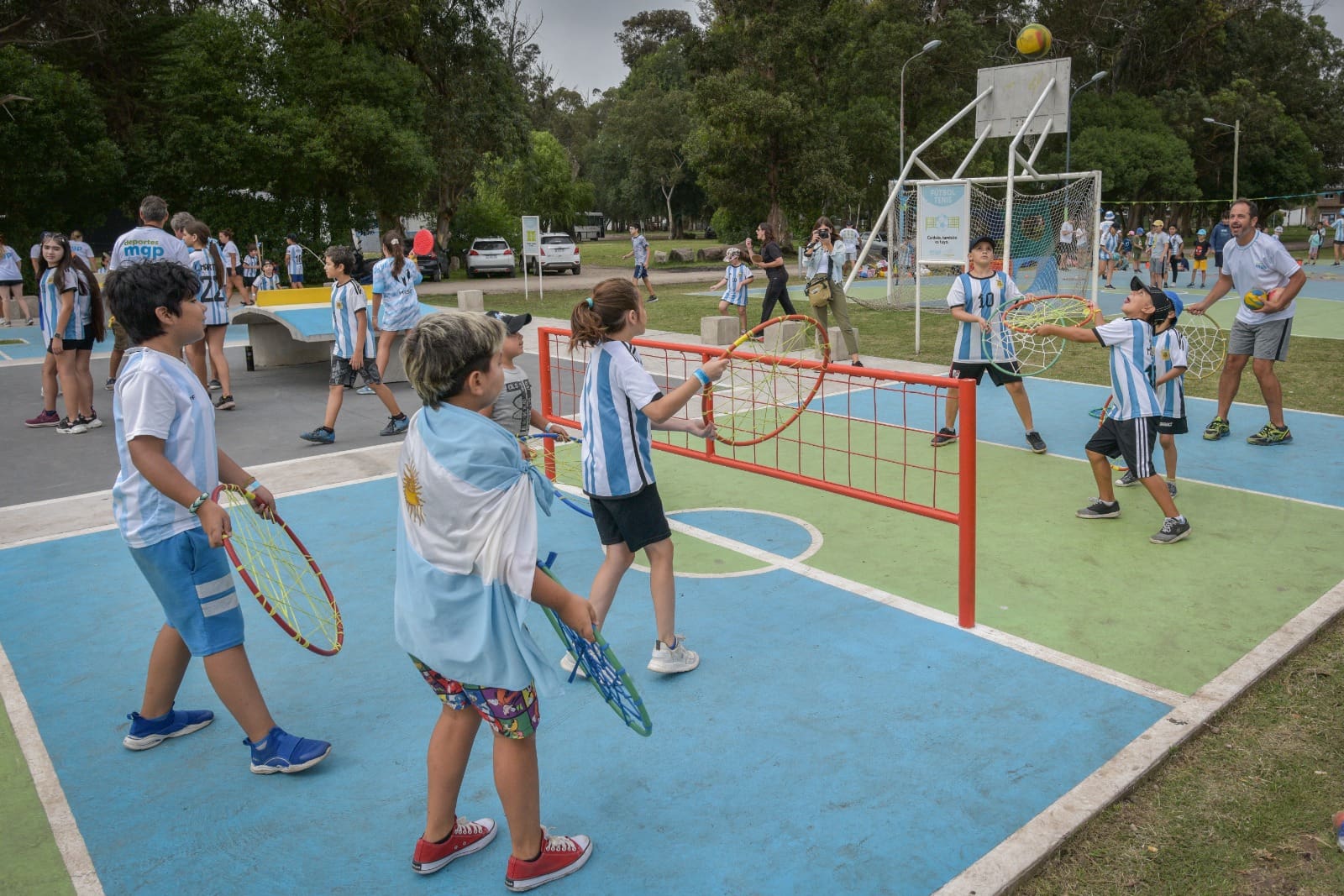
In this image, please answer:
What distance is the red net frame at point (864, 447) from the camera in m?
5.12

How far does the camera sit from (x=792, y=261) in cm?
4322

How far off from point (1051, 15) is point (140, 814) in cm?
6194

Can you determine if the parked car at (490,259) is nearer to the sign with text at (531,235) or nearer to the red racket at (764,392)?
the sign with text at (531,235)

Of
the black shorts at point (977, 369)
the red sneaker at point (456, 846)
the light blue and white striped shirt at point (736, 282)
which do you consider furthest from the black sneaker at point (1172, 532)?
the light blue and white striped shirt at point (736, 282)

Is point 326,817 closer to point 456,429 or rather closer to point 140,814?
point 140,814

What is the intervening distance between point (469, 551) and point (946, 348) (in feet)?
44.0

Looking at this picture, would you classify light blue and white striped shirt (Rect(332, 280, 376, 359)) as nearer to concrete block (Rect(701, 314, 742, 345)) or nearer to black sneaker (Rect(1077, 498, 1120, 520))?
black sneaker (Rect(1077, 498, 1120, 520))

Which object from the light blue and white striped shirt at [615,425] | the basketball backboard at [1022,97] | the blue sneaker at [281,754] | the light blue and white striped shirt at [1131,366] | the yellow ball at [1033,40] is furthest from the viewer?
the yellow ball at [1033,40]

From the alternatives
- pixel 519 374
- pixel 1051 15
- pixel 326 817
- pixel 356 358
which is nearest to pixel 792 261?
pixel 1051 15

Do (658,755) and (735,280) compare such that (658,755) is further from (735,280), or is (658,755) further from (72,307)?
(735,280)

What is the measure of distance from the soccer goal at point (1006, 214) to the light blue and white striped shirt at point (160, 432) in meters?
8.49

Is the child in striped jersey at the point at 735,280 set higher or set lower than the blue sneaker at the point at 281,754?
higher

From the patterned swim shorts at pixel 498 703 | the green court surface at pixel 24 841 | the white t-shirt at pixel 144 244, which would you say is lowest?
the green court surface at pixel 24 841

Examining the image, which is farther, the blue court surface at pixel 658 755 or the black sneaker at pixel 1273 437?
the black sneaker at pixel 1273 437
